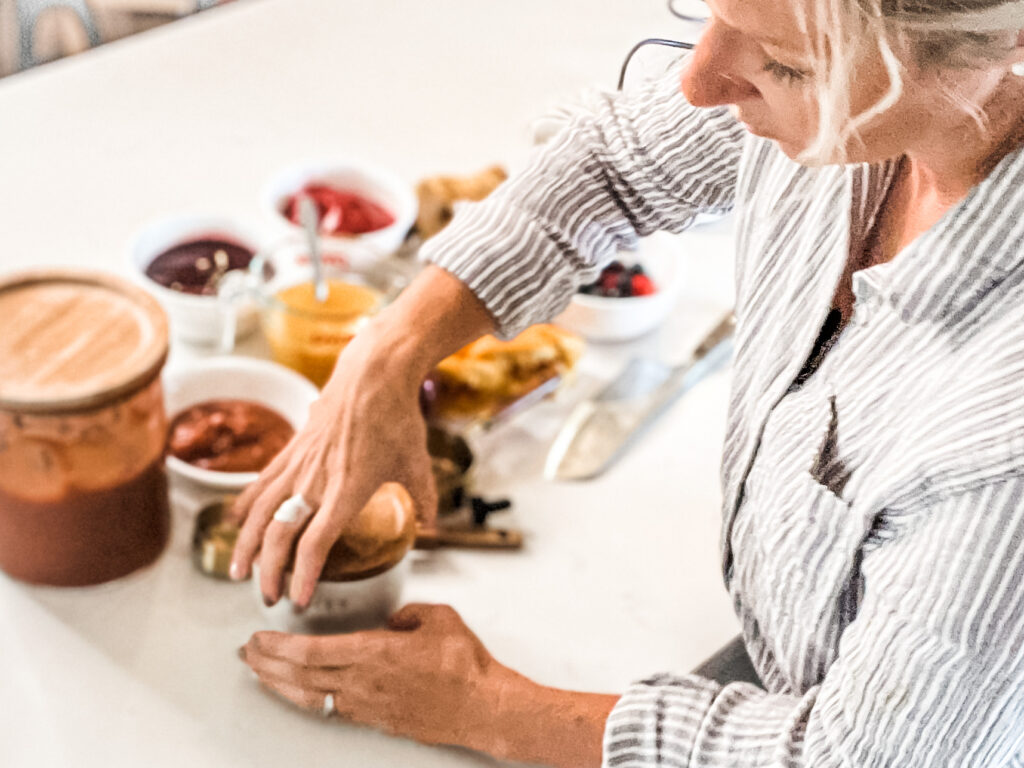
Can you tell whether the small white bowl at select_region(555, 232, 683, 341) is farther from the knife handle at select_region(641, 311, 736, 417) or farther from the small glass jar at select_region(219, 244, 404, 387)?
the small glass jar at select_region(219, 244, 404, 387)

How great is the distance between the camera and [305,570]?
772 mm

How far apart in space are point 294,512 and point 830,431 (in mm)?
394

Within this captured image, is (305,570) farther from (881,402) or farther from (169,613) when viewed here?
(881,402)

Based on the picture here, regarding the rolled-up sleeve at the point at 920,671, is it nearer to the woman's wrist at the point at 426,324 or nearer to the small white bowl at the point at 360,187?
the woman's wrist at the point at 426,324

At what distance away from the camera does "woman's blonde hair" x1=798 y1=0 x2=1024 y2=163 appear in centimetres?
51

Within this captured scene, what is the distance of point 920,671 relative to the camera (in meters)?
0.60

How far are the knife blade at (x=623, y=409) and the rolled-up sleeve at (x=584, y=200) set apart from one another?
6.7 inches

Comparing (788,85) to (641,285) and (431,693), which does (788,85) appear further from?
(641,285)

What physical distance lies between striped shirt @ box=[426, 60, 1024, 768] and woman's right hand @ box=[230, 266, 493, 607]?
47 mm

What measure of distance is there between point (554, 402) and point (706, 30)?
22.6 inches

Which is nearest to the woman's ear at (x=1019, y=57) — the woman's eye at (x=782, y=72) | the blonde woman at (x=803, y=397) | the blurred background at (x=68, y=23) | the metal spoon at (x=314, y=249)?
the blonde woman at (x=803, y=397)

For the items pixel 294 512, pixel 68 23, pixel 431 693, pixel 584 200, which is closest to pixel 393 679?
pixel 431 693

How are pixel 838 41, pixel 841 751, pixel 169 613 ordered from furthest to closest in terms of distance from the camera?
pixel 169 613
pixel 841 751
pixel 838 41

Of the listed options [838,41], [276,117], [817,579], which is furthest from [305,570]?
[276,117]
